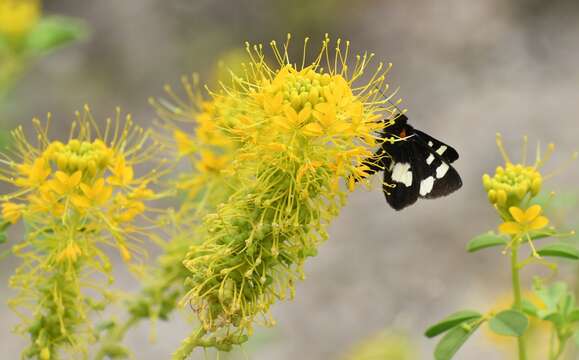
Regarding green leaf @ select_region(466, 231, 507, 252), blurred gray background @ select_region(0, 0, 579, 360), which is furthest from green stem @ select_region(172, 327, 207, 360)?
blurred gray background @ select_region(0, 0, 579, 360)

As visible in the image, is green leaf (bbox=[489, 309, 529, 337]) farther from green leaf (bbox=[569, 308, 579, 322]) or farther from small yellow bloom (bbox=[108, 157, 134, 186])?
small yellow bloom (bbox=[108, 157, 134, 186])

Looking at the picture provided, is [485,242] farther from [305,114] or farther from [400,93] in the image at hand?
[400,93]

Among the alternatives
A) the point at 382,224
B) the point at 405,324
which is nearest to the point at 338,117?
the point at 405,324

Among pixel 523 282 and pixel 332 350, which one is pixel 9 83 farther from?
pixel 523 282

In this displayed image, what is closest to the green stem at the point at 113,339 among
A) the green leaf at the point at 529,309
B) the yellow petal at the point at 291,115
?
the yellow petal at the point at 291,115

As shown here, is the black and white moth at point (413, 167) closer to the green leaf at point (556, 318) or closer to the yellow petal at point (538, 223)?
the yellow petal at point (538, 223)

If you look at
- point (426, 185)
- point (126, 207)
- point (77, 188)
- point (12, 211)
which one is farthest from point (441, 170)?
point (12, 211)
